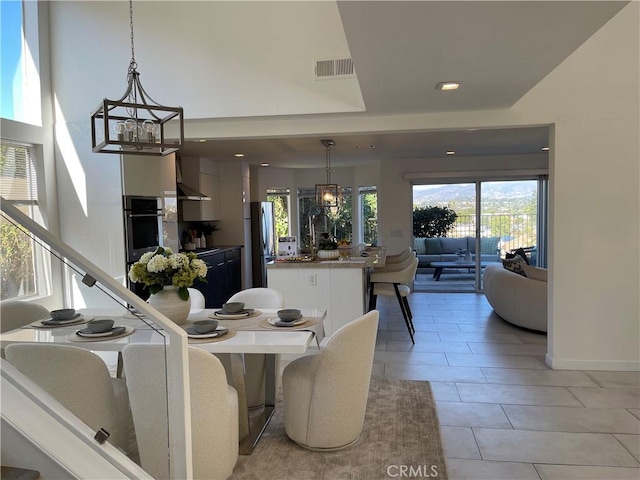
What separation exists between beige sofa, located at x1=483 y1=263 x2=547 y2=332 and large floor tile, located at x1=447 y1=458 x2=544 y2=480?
311 cm

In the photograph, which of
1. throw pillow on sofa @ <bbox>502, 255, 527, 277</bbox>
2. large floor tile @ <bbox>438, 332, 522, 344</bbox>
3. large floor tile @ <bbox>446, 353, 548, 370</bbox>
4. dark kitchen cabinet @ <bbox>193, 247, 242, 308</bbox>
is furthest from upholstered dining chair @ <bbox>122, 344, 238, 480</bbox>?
throw pillow on sofa @ <bbox>502, 255, 527, 277</bbox>

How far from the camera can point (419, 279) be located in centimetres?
902

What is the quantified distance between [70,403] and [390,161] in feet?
24.7

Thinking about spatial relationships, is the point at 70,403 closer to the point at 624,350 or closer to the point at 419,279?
the point at 624,350

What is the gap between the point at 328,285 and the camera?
17.5 ft

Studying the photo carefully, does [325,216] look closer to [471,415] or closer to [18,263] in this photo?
[471,415]

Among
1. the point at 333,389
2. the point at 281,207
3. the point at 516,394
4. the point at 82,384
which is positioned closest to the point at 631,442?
the point at 516,394

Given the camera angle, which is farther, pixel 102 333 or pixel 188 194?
pixel 188 194

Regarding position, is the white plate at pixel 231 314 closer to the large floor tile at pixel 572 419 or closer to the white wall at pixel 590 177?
the large floor tile at pixel 572 419

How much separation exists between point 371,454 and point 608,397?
2.15 m

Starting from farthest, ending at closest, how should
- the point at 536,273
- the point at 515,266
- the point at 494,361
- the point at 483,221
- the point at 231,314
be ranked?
1. the point at 483,221
2. the point at 515,266
3. the point at 536,273
4. the point at 494,361
5. the point at 231,314

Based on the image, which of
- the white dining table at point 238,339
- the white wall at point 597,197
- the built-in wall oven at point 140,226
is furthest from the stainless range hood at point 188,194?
the white wall at point 597,197

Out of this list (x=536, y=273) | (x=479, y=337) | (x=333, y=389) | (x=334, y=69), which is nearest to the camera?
(x=333, y=389)

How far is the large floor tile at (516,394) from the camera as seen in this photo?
3.65 meters
